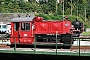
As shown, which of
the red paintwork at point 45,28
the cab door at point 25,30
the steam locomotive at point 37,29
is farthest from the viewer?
the red paintwork at point 45,28

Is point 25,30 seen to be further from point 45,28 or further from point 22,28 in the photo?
point 45,28

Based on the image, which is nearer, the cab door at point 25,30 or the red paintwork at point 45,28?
the cab door at point 25,30

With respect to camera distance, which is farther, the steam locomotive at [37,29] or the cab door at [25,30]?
the cab door at [25,30]

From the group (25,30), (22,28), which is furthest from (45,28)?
(22,28)

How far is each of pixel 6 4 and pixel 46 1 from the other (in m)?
24.7

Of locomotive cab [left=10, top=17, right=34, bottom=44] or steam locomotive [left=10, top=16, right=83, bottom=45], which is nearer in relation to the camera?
steam locomotive [left=10, top=16, right=83, bottom=45]

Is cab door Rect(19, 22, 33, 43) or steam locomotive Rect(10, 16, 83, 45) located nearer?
steam locomotive Rect(10, 16, 83, 45)

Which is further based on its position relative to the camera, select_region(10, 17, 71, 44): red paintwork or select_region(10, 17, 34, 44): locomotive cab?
select_region(10, 17, 71, 44): red paintwork

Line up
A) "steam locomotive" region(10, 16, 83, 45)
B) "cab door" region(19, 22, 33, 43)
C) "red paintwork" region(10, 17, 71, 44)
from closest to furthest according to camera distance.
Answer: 1. "steam locomotive" region(10, 16, 83, 45)
2. "cab door" region(19, 22, 33, 43)
3. "red paintwork" region(10, 17, 71, 44)

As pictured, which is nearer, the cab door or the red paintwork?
the cab door

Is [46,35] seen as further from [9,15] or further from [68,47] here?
[9,15]

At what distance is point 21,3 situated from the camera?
8469 cm

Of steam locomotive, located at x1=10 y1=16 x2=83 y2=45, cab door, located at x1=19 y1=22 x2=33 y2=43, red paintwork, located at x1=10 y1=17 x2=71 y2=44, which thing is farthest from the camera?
red paintwork, located at x1=10 y1=17 x2=71 y2=44

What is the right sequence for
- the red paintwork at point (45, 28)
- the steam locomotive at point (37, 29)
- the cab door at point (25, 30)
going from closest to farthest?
1. the steam locomotive at point (37, 29)
2. the cab door at point (25, 30)
3. the red paintwork at point (45, 28)
